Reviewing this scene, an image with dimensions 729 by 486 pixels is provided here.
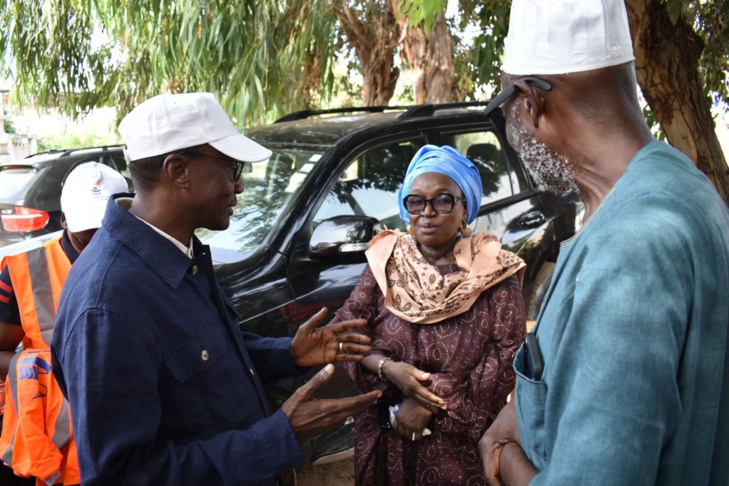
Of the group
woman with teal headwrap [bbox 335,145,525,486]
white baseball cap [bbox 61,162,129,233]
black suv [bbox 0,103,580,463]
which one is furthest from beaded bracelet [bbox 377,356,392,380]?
white baseball cap [bbox 61,162,129,233]

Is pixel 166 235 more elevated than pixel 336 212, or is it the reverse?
pixel 166 235

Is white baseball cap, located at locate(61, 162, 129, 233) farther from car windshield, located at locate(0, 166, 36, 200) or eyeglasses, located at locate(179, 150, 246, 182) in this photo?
car windshield, located at locate(0, 166, 36, 200)

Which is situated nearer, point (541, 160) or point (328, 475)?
point (541, 160)

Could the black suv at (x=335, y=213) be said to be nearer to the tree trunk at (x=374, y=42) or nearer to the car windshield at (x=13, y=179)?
the car windshield at (x=13, y=179)

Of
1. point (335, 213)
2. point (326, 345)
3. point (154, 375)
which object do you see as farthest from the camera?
point (335, 213)

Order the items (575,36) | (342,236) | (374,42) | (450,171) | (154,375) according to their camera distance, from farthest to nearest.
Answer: (374,42) → (342,236) → (450,171) → (154,375) → (575,36)

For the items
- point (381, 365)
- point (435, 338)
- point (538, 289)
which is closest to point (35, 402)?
point (381, 365)

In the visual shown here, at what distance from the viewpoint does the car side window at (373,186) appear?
12.5ft

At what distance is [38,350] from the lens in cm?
233

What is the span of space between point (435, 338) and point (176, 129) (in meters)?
1.23

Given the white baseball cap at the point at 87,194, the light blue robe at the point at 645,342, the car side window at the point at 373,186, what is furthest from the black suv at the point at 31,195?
the light blue robe at the point at 645,342

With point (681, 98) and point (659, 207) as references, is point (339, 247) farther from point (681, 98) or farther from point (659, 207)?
point (681, 98)

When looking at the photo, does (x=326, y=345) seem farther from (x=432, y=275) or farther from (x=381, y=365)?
(x=432, y=275)

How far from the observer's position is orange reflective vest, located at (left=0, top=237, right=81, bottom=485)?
2.22 metres
